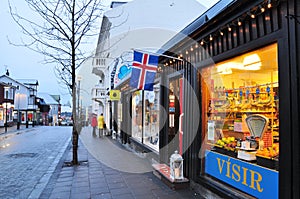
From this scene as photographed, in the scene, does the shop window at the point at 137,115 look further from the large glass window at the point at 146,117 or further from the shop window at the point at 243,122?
the shop window at the point at 243,122

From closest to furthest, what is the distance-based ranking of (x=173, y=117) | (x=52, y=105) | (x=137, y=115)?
(x=173, y=117) → (x=137, y=115) → (x=52, y=105)

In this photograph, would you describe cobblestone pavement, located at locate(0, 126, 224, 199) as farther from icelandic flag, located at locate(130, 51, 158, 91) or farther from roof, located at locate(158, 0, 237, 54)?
roof, located at locate(158, 0, 237, 54)

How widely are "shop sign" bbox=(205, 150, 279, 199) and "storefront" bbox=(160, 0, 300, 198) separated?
14mm

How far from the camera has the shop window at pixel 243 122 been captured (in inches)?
155

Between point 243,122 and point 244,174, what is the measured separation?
102cm

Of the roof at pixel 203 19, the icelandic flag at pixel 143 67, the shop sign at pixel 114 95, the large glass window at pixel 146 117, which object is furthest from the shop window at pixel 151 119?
the shop sign at pixel 114 95

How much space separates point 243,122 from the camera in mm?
4910

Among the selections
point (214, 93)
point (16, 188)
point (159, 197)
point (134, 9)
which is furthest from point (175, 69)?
point (134, 9)

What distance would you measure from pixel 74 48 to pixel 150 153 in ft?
15.2

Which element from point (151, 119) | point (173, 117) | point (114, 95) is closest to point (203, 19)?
point (173, 117)

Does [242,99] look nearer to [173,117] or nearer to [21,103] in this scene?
[173,117]

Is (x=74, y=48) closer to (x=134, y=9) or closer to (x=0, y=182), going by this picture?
(x=0, y=182)

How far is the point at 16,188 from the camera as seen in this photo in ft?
20.9

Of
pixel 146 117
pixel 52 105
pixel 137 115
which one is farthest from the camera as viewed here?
pixel 52 105
